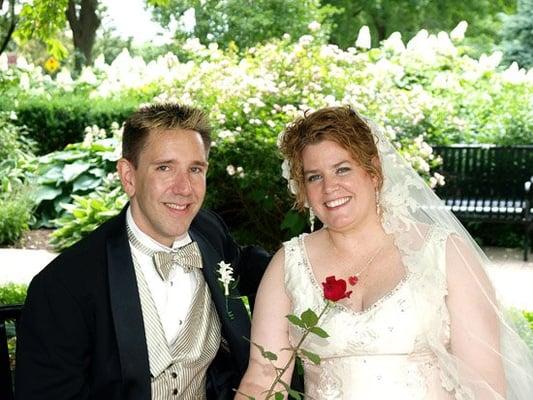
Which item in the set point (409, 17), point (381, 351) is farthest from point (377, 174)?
point (409, 17)

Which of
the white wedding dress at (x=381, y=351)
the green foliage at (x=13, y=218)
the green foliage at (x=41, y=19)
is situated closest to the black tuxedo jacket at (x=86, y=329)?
the white wedding dress at (x=381, y=351)

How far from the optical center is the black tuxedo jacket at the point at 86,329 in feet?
9.30

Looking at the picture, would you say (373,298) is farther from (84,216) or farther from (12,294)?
(84,216)

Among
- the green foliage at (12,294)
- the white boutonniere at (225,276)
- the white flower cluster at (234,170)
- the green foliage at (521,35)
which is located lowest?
the green foliage at (12,294)

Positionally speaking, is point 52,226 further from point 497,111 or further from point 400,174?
point 400,174

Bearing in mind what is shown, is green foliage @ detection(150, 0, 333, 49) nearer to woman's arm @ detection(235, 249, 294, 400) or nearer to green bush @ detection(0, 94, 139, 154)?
green bush @ detection(0, 94, 139, 154)

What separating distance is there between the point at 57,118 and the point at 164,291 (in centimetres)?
1122

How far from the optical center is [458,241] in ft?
10.5

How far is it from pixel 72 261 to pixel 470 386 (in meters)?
1.28

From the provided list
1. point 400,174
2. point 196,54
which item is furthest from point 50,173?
point 400,174

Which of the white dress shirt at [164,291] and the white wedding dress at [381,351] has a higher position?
the white dress shirt at [164,291]

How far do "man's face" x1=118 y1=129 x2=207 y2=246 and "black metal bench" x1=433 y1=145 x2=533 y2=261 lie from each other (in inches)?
310

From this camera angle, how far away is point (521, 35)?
845 inches

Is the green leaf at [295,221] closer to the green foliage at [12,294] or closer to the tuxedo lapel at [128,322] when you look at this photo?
the green foliage at [12,294]
